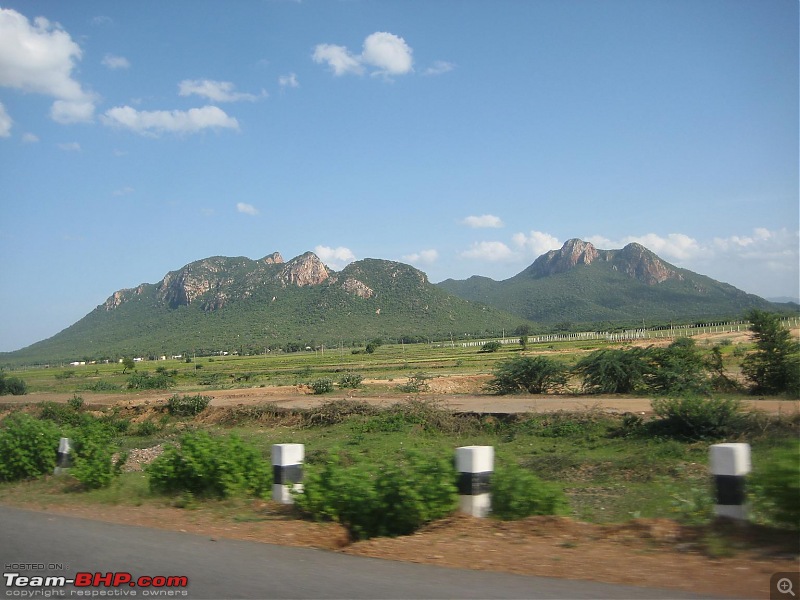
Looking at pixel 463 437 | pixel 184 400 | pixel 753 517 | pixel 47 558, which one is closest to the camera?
pixel 753 517

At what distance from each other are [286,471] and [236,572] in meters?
3.13

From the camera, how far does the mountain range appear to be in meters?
146

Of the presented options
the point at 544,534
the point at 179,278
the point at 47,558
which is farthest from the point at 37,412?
the point at 179,278

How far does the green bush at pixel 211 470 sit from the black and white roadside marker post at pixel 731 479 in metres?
6.47

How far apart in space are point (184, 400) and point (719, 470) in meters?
32.8

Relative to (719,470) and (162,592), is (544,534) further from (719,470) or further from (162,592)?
(162,592)

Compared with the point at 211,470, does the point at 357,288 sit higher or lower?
higher

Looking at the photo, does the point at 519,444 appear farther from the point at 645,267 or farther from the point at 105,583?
the point at 645,267

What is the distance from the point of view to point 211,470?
1016cm

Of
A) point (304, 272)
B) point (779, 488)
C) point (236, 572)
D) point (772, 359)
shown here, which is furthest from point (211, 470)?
point (304, 272)

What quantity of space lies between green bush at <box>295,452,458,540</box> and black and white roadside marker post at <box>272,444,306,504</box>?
1.11 metres

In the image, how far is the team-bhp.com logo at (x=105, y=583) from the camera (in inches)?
236

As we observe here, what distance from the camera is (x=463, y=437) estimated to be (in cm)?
2411

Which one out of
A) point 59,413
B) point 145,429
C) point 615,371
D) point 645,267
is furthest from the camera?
point 645,267
